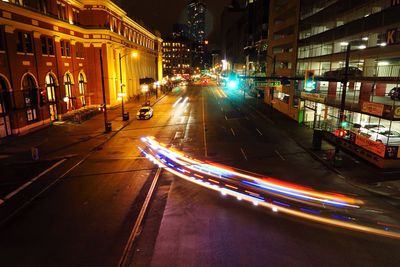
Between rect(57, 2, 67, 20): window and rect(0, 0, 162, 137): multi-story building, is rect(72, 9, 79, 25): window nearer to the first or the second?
rect(0, 0, 162, 137): multi-story building

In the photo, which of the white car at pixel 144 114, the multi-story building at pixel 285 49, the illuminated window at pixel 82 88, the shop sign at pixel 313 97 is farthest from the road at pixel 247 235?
the illuminated window at pixel 82 88

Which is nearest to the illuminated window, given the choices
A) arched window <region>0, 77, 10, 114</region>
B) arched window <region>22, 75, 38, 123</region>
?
arched window <region>22, 75, 38, 123</region>

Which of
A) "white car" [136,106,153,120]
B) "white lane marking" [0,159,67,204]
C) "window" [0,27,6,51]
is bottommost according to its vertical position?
"white lane marking" [0,159,67,204]

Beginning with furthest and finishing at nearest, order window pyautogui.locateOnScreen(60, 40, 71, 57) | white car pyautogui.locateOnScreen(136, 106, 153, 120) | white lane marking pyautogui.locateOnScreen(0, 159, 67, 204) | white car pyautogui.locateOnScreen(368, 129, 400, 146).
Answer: white car pyautogui.locateOnScreen(136, 106, 153, 120)
window pyautogui.locateOnScreen(60, 40, 71, 57)
white car pyautogui.locateOnScreen(368, 129, 400, 146)
white lane marking pyautogui.locateOnScreen(0, 159, 67, 204)

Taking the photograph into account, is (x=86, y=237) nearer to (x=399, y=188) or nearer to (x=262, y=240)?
(x=262, y=240)

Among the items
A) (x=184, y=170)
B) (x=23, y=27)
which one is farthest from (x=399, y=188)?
(x=23, y=27)

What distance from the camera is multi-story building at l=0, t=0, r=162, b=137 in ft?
88.8

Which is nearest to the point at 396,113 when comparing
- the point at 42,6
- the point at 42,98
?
the point at 42,98

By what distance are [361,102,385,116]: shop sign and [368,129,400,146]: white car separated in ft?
4.87

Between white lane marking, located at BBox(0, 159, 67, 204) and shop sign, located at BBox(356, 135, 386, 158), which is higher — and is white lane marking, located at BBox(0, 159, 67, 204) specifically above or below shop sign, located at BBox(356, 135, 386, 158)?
below

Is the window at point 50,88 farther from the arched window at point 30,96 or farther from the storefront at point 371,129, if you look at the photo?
the storefront at point 371,129

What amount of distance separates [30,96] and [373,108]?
32.2 m

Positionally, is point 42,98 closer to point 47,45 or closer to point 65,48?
point 47,45

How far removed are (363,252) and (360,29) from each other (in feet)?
63.8
